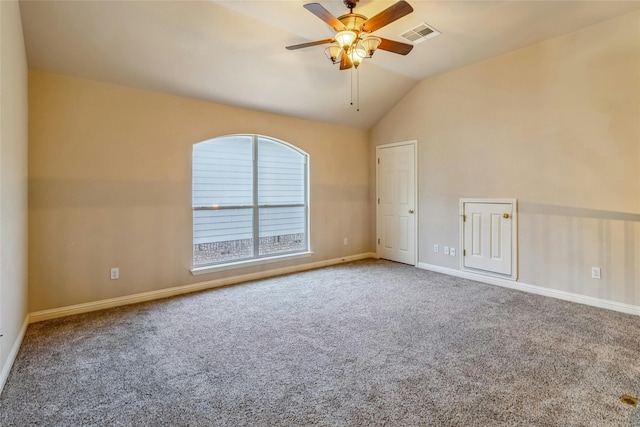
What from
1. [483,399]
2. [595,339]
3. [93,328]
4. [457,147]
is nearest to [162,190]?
[93,328]

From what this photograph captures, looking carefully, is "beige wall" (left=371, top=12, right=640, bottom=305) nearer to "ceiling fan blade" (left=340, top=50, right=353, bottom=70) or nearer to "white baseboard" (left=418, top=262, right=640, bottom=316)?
"white baseboard" (left=418, top=262, right=640, bottom=316)

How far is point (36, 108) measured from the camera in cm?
309

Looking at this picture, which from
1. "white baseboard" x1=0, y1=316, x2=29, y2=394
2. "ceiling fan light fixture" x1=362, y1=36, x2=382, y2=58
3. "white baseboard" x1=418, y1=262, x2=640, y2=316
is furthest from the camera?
"white baseboard" x1=418, y1=262, x2=640, y2=316

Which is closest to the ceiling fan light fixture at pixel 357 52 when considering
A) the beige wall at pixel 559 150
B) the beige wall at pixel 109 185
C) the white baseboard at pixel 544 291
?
the beige wall at pixel 109 185

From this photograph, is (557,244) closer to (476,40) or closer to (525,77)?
(525,77)

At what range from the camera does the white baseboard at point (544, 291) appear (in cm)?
327

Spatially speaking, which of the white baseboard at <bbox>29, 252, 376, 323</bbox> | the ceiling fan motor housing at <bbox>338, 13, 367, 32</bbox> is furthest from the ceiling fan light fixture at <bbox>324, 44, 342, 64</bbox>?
the white baseboard at <bbox>29, 252, 376, 323</bbox>

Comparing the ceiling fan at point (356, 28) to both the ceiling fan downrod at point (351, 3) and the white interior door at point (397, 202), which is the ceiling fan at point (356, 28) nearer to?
the ceiling fan downrod at point (351, 3)

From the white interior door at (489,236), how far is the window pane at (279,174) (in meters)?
2.62

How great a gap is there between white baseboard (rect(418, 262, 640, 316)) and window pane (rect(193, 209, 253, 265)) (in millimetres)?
2971

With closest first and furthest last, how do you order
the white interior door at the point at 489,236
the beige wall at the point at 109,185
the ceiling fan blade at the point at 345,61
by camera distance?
the ceiling fan blade at the point at 345,61, the beige wall at the point at 109,185, the white interior door at the point at 489,236

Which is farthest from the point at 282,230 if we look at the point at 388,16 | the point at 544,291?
the point at 544,291

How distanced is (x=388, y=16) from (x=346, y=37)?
1.18 feet

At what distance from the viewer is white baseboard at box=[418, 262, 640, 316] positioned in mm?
3270
